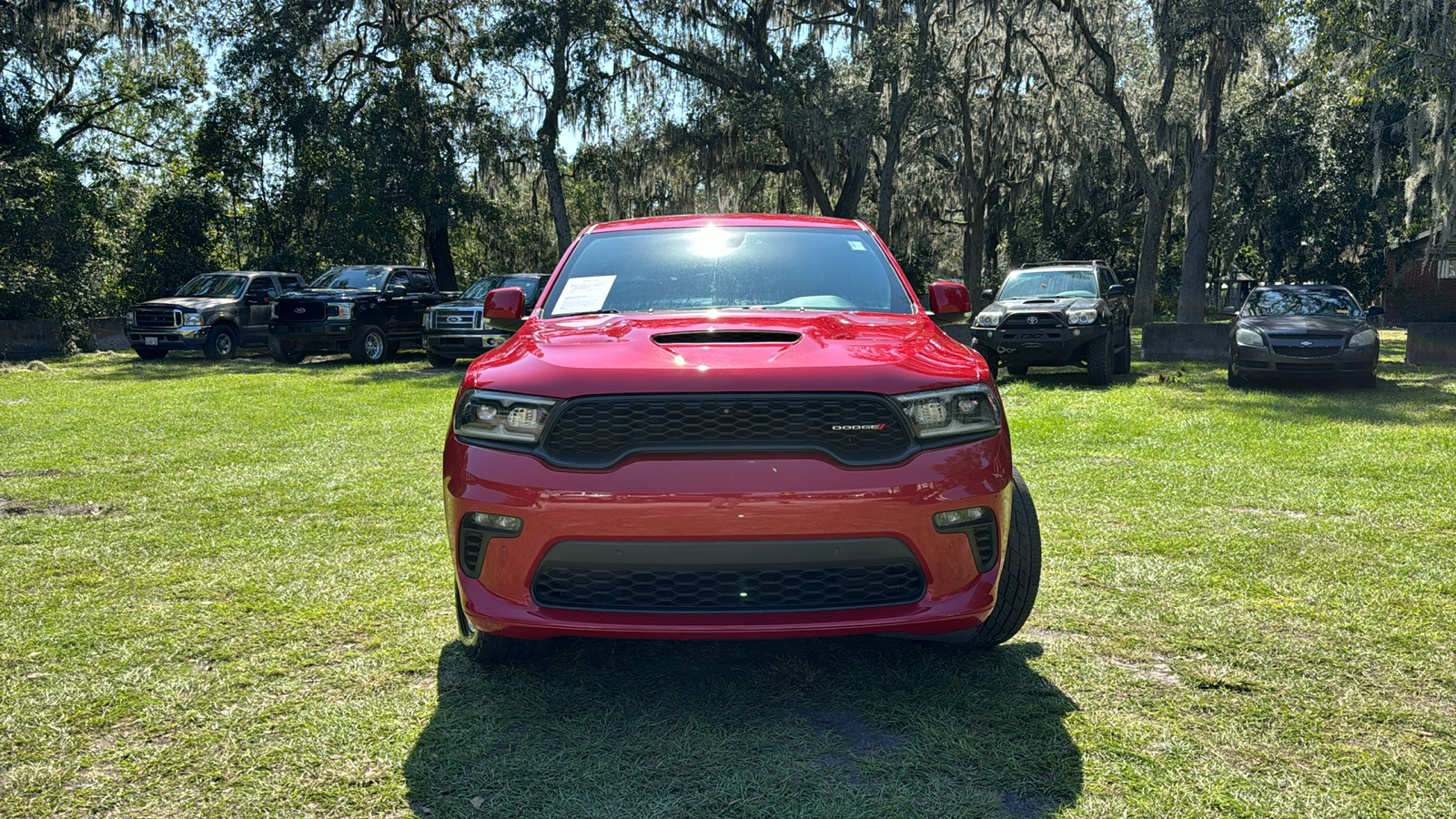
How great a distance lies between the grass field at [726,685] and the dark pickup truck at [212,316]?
14771 millimetres

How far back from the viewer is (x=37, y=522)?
6.12 m

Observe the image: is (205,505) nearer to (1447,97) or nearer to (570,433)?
(570,433)

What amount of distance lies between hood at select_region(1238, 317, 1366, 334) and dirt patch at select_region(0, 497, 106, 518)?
12.7 m

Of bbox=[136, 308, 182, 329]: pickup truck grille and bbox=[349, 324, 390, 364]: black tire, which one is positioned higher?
bbox=[136, 308, 182, 329]: pickup truck grille

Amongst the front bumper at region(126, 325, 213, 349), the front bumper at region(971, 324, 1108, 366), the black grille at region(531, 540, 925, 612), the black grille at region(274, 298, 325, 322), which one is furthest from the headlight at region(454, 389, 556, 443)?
the front bumper at region(126, 325, 213, 349)

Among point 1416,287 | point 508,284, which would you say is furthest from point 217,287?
point 1416,287

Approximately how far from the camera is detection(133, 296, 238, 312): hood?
20.4 metres

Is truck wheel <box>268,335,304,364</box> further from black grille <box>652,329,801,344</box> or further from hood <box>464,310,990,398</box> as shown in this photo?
black grille <box>652,329,801,344</box>

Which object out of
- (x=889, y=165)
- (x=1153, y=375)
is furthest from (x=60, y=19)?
(x=1153, y=375)

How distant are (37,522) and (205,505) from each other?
89cm

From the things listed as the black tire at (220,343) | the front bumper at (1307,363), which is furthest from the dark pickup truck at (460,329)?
the front bumper at (1307,363)

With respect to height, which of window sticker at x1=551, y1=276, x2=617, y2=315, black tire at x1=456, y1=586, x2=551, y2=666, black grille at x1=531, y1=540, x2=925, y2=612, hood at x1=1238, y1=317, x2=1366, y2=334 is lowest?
black tire at x1=456, y1=586, x2=551, y2=666

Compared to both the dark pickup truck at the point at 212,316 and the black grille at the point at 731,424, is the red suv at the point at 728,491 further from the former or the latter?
the dark pickup truck at the point at 212,316

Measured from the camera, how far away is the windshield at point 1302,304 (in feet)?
44.4
